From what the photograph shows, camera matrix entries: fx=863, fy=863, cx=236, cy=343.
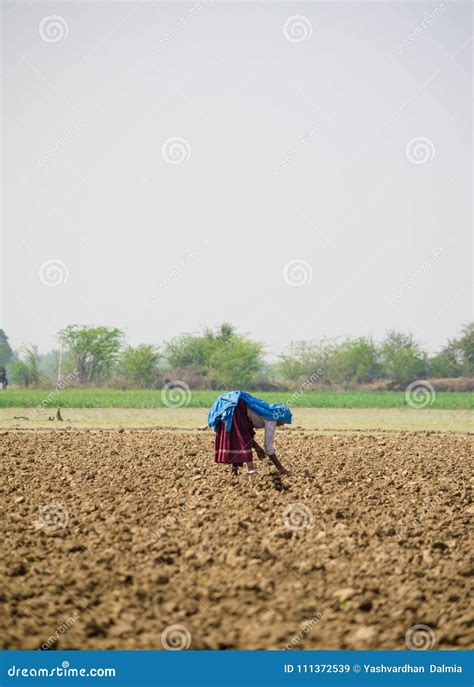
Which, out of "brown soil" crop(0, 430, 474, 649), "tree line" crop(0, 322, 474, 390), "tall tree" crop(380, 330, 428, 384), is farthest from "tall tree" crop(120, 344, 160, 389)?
"brown soil" crop(0, 430, 474, 649)

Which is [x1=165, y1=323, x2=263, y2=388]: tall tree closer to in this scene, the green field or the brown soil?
the green field

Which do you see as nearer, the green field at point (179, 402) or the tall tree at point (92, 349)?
the green field at point (179, 402)

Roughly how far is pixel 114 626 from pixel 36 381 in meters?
34.5

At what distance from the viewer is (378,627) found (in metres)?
5.59

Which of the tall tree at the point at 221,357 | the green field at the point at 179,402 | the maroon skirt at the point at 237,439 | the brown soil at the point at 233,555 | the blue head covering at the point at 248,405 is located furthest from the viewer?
the tall tree at the point at 221,357

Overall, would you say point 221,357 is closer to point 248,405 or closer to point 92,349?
point 92,349

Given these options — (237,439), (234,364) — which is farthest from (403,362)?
(237,439)

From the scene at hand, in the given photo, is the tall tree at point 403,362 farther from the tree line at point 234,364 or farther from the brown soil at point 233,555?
the brown soil at point 233,555

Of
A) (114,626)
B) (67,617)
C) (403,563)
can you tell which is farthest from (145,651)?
(403,563)

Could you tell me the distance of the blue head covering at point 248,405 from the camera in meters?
9.51

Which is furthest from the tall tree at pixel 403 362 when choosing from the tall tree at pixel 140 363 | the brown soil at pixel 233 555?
the brown soil at pixel 233 555

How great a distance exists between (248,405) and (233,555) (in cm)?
299

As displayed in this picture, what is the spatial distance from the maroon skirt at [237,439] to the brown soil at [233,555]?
327 mm

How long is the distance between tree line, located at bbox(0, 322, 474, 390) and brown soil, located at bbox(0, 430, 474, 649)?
3025 cm
